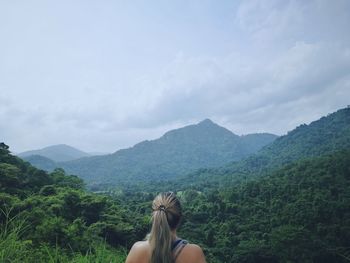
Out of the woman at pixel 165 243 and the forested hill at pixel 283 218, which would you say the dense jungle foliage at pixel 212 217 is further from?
the woman at pixel 165 243

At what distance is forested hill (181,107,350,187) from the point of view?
75.6m

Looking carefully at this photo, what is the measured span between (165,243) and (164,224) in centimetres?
11

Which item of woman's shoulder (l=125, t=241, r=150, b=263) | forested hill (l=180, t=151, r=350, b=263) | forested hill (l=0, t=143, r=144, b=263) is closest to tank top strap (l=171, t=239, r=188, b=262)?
woman's shoulder (l=125, t=241, r=150, b=263)

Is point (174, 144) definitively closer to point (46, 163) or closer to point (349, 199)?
point (46, 163)

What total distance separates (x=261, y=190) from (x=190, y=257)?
44.9 m

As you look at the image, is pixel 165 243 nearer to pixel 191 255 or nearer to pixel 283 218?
pixel 191 255

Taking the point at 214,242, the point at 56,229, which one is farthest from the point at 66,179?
the point at 56,229

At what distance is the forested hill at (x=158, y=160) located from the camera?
140 metres

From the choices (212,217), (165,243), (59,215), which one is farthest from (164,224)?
(212,217)

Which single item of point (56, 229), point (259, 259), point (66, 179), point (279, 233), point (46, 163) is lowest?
point (259, 259)

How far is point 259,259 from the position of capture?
28.4m

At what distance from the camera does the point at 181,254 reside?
207cm

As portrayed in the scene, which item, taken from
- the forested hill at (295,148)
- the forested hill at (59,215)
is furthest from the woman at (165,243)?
the forested hill at (295,148)

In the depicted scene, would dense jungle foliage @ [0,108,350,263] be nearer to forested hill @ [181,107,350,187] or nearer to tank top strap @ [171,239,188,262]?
tank top strap @ [171,239,188,262]
